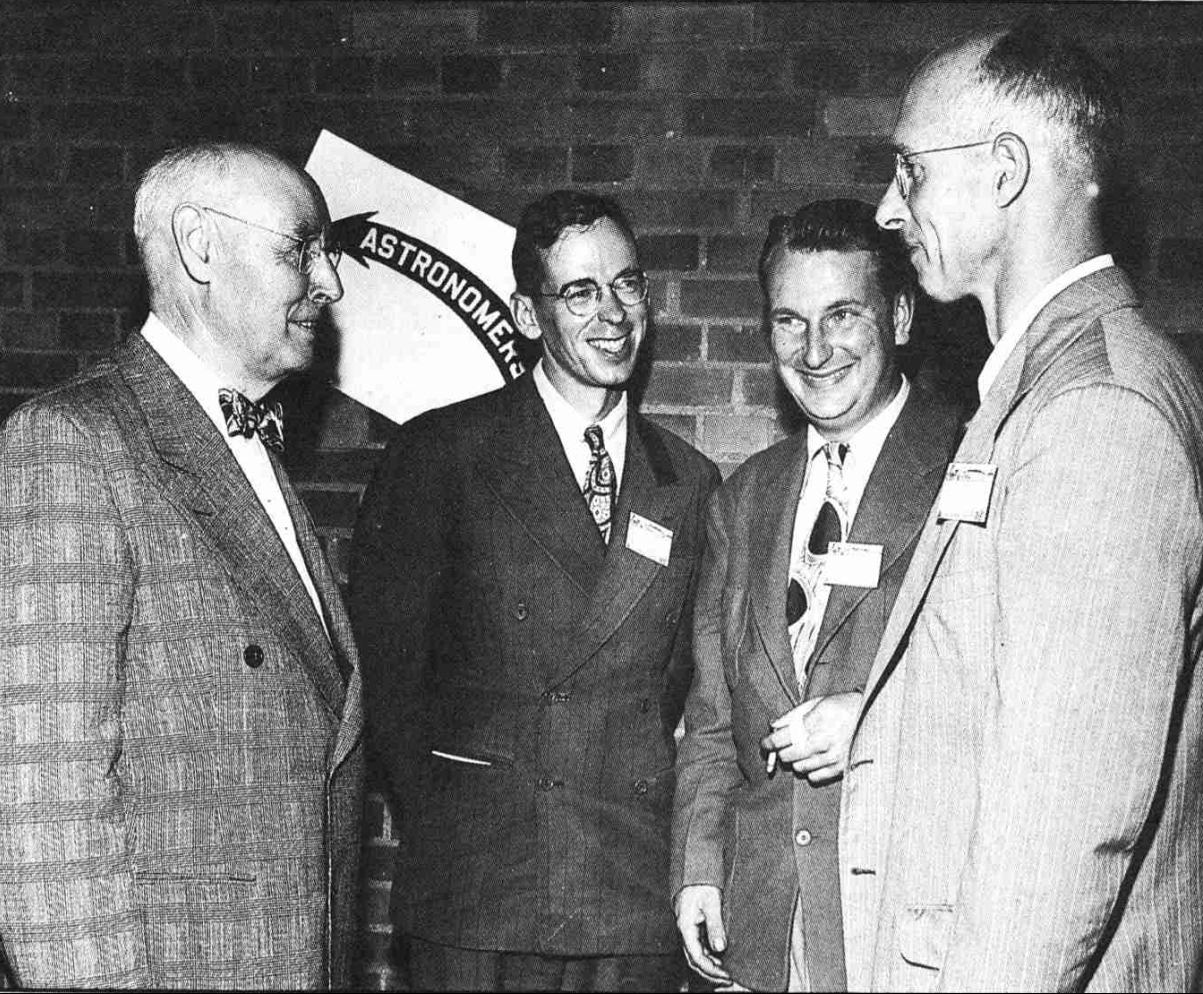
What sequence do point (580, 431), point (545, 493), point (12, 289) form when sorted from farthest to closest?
point (12, 289) → point (580, 431) → point (545, 493)

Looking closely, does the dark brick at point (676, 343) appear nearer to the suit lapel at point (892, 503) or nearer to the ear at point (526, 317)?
the ear at point (526, 317)

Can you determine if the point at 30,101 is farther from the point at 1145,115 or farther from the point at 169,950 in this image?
the point at 1145,115

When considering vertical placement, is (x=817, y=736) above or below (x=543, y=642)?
below

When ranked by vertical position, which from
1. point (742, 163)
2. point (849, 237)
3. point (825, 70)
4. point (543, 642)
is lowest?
point (543, 642)

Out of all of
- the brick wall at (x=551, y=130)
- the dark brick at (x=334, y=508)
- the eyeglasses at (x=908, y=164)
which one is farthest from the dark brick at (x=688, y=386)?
the eyeglasses at (x=908, y=164)

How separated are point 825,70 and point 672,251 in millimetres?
595

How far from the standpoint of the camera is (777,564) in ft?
7.98

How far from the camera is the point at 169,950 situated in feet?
6.04

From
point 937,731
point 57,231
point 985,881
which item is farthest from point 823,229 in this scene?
point 57,231

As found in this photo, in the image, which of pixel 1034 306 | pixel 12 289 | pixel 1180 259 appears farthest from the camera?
pixel 12 289

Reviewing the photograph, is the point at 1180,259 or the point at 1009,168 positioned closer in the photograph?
the point at 1009,168

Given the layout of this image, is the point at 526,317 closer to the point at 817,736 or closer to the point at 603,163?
the point at 603,163

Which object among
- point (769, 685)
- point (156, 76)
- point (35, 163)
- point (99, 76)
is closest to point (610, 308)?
point (769, 685)

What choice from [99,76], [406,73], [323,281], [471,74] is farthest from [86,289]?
[323,281]
